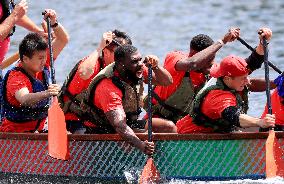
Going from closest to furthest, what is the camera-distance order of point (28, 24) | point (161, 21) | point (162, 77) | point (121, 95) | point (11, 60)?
point (121, 95), point (162, 77), point (28, 24), point (11, 60), point (161, 21)

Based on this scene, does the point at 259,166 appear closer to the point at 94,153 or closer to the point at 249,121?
the point at 249,121

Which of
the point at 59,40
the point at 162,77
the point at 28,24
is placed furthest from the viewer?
the point at 28,24

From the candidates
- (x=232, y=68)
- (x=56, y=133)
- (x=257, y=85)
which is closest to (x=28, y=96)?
(x=56, y=133)

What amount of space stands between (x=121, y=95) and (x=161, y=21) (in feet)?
49.7

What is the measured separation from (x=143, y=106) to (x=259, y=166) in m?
1.65

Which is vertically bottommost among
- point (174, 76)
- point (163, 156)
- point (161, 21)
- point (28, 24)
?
point (161, 21)

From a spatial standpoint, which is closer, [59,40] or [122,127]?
[122,127]

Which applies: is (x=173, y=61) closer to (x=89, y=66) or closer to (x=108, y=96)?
(x=89, y=66)

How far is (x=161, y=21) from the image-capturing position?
2469cm

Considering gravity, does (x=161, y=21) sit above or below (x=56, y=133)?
below

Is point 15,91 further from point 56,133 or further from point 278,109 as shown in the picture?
point 278,109

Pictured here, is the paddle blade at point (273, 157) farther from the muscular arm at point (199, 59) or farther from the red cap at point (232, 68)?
the muscular arm at point (199, 59)

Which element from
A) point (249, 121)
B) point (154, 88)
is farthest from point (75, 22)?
point (249, 121)

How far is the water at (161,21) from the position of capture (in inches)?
816
